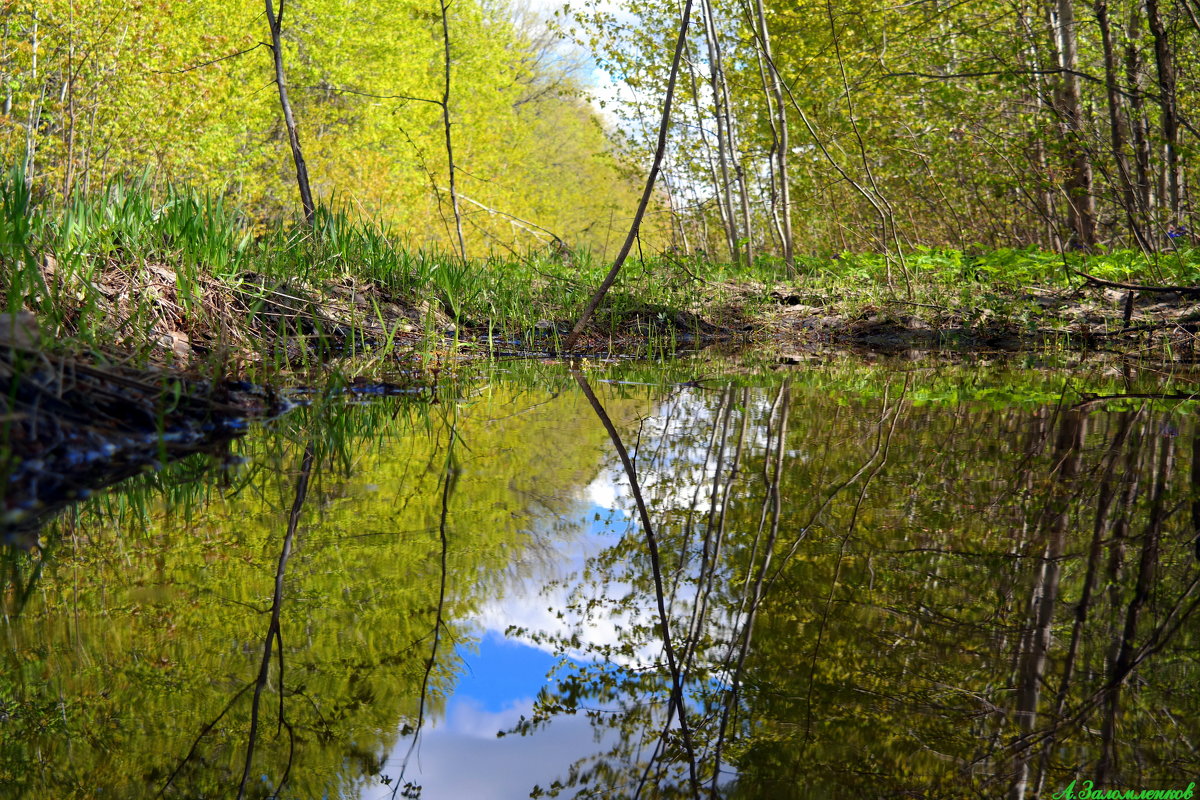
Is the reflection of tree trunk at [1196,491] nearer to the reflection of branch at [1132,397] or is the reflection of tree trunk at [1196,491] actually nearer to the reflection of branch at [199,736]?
the reflection of branch at [1132,397]

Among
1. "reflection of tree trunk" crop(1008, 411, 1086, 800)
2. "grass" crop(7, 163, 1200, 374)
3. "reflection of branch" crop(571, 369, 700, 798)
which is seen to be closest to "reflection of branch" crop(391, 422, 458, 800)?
"reflection of branch" crop(571, 369, 700, 798)

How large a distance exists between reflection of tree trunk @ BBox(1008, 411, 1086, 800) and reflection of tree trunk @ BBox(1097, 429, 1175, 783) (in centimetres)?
6

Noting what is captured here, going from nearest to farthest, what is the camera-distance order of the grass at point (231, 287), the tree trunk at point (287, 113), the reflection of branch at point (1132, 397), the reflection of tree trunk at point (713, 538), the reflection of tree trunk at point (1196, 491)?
1. the reflection of tree trunk at point (713, 538)
2. the reflection of tree trunk at point (1196, 491)
3. the grass at point (231, 287)
4. the reflection of branch at point (1132, 397)
5. the tree trunk at point (287, 113)

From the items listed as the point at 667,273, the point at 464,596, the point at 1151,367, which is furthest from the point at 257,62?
the point at 464,596

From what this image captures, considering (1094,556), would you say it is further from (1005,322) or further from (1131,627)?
(1005,322)

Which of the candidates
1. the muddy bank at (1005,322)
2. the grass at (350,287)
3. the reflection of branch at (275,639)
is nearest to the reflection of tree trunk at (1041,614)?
the reflection of branch at (275,639)

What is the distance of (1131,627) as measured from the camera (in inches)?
41.4

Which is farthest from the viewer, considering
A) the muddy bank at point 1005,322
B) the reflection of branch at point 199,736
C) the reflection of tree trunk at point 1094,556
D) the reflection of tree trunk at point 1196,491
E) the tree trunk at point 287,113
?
the muddy bank at point 1005,322

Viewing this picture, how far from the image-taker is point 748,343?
6227 mm

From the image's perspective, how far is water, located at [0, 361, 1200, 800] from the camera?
80cm

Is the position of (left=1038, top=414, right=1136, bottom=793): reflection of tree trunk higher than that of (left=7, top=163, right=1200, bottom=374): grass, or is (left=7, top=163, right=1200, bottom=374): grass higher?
(left=7, top=163, right=1200, bottom=374): grass

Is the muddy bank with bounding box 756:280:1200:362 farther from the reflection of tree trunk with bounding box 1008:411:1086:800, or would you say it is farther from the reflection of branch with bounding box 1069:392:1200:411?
the reflection of tree trunk with bounding box 1008:411:1086:800

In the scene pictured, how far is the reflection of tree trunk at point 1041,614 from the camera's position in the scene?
80 centimetres

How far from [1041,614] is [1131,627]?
0.10 m
